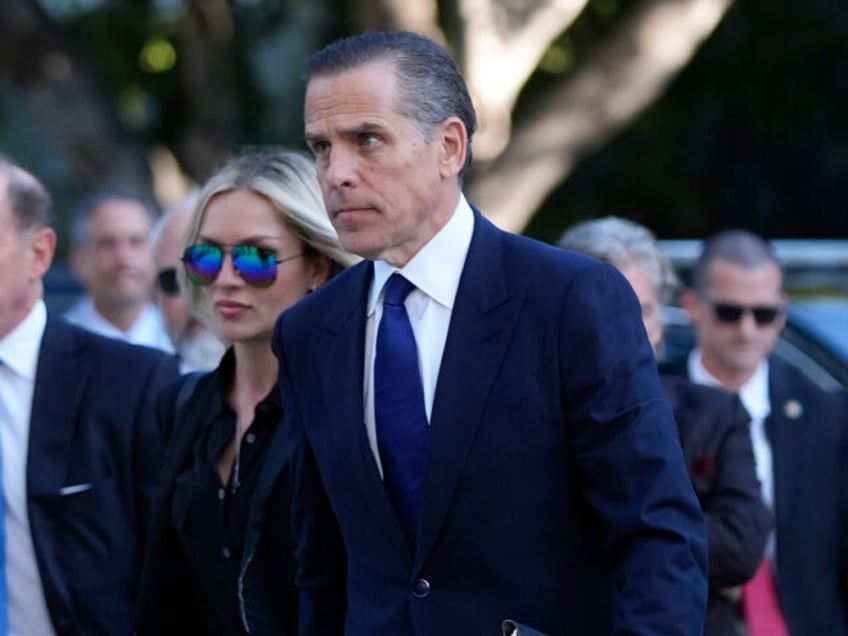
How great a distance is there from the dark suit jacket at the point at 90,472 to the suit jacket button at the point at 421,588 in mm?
1516

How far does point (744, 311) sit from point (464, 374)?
3558 mm

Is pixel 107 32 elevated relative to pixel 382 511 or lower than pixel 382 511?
elevated

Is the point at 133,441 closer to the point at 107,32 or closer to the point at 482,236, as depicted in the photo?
the point at 482,236

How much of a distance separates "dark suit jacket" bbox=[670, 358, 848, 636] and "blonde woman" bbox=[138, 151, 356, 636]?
1.82m

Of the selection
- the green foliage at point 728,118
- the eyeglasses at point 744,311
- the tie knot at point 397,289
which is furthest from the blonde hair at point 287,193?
the green foliage at point 728,118

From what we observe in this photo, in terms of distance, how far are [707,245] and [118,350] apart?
9.80ft

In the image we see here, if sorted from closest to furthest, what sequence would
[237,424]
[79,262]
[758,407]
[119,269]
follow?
[237,424]
[758,407]
[119,269]
[79,262]

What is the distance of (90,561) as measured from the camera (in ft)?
15.6

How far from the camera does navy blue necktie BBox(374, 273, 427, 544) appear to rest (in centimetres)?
346

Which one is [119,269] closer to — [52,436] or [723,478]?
[52,436]

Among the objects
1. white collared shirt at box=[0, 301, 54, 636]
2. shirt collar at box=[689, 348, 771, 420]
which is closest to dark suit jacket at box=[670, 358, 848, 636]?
shirt collar at box=[689, 348, 771, 420]

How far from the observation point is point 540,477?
3.35m

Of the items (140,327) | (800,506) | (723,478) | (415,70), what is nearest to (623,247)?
(723,478)

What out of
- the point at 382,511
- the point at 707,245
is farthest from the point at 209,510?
the point at 707,245
